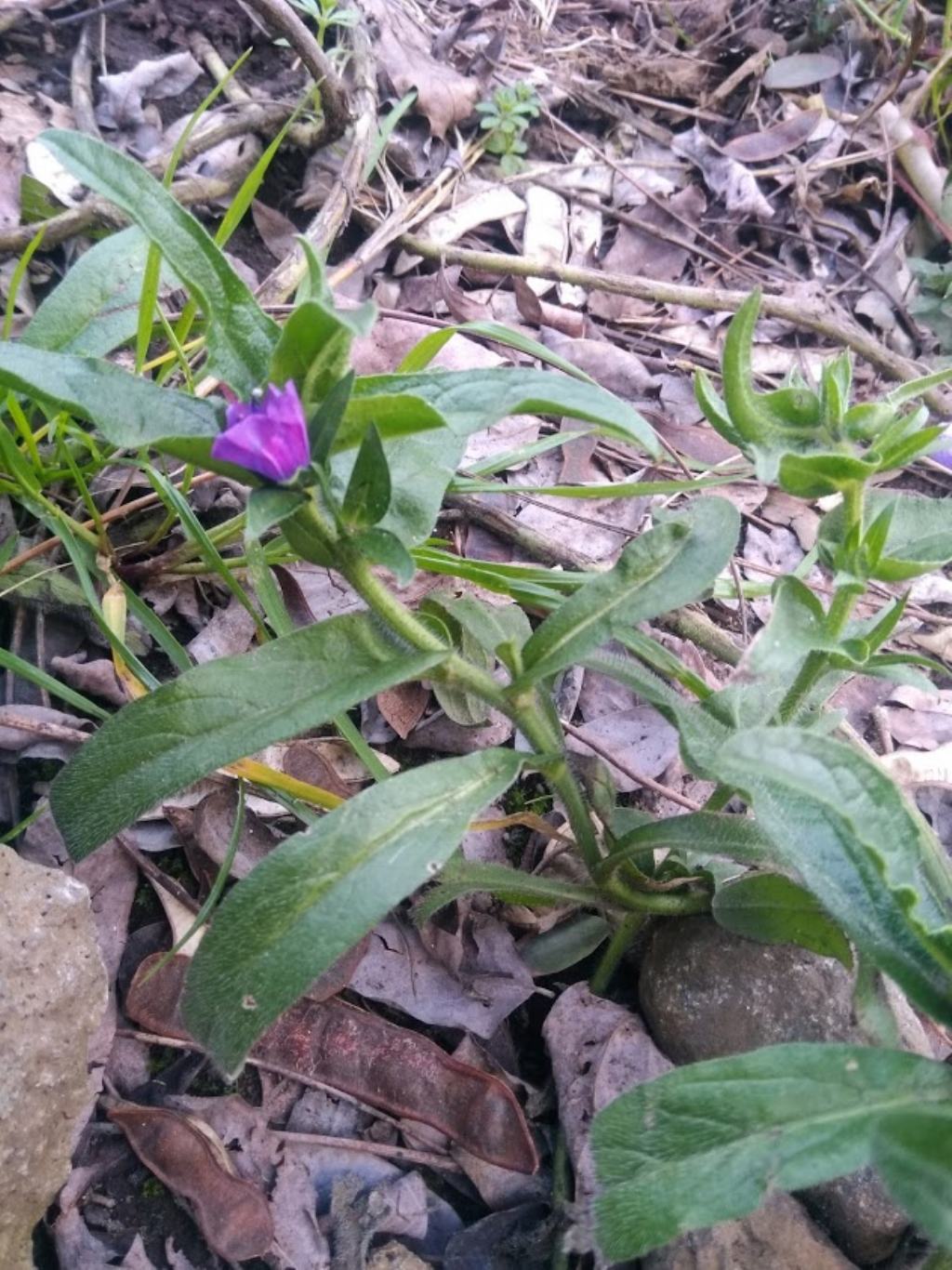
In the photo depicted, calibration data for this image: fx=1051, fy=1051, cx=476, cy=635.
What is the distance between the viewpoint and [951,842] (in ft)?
7.50

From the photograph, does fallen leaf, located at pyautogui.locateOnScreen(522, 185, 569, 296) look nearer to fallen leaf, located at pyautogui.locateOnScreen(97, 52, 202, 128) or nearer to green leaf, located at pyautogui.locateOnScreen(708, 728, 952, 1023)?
fallen leaf, located at pyautogui.locateOnScreen(97, 52, 202, 128)

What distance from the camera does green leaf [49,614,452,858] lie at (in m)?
1.36

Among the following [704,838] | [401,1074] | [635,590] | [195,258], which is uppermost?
[195,258]

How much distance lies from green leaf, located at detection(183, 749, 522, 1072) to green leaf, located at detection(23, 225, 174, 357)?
1.03 metres

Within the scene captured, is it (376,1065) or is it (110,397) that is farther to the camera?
(376,1065)

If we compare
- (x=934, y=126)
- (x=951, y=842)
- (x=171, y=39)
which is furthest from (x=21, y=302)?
(x=934, y=126)

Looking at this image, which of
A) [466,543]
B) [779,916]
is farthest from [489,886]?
[466,543]

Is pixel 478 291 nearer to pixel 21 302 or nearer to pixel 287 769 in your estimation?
pixel 21 302

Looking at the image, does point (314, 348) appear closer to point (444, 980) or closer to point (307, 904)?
point (307, 904)

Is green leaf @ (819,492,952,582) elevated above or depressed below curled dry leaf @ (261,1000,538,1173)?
above

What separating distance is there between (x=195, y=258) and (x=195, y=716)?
583mm

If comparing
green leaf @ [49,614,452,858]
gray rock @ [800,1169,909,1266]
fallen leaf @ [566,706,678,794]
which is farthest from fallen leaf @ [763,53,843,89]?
gray rock @ [800,1169,909,1266]

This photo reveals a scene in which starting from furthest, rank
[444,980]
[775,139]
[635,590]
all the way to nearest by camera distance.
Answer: [775,139] → [444,980] → [635,590]

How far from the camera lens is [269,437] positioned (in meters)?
1.19
